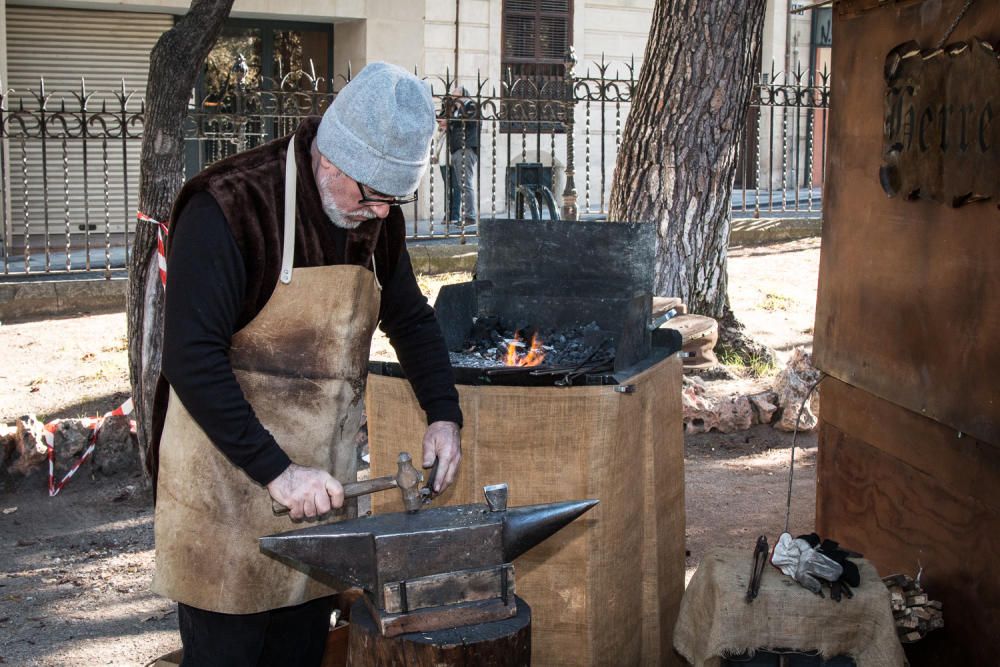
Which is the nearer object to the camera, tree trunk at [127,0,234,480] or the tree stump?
the tree stump

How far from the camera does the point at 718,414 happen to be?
704cm

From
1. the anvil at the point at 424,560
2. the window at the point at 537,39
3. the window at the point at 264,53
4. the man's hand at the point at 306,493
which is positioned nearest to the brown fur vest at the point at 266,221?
the man's hand at the point at 306,493

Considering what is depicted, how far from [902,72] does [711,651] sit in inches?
73.2

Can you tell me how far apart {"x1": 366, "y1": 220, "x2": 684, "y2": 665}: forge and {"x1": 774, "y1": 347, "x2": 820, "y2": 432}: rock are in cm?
299

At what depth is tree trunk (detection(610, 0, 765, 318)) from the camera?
7.32 m

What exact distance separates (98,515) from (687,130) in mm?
4154

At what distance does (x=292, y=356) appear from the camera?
114 inches

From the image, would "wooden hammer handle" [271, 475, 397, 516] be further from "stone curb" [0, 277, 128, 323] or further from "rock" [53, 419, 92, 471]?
"stone curb" [0, 277, 128, 323]

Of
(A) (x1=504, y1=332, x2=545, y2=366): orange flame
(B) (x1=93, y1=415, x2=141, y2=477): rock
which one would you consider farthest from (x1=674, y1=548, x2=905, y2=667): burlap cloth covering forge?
(B) (x1=93, y1=415, x2=141, y2=477): rock

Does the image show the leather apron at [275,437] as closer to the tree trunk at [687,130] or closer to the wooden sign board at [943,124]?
the wooden sign board at [943,124]

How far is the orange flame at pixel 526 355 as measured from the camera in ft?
13.6

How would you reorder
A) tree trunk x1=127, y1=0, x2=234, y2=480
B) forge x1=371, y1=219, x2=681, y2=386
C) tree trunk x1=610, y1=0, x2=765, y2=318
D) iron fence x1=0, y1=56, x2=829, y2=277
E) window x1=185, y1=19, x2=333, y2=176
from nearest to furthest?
forge x1=371, y1=219, x2=681, y2=386 < tree trunk x1=127, y1=0, x2=234, y2=480 < tree trunk x1=610, y1=0, x2=765, y2=318 < iron fence x1=0, y1=56, x2=829, y2=277 < window x1=185, y1=19, x2=333, y2=176

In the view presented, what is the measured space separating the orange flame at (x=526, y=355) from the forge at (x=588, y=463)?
32 millimetres

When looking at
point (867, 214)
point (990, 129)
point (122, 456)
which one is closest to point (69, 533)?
point (122, 456)
